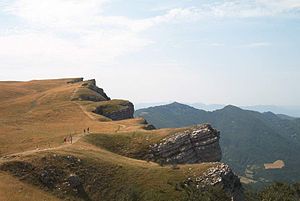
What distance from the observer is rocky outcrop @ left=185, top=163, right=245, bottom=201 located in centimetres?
8081

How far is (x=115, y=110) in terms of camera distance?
16988 centimetres

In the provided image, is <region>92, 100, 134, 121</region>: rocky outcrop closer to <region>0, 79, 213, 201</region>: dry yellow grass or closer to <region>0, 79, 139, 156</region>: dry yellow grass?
<region>0, 79, 213, 201</region>: dry yellow grass

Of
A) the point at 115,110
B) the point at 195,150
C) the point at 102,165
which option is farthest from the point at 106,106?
the point at 102,165

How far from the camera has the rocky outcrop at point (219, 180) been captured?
80.8 m

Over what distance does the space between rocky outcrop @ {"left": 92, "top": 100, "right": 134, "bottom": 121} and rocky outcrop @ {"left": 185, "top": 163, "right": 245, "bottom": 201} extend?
8217 centimetres

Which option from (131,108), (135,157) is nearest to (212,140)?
(135,157)

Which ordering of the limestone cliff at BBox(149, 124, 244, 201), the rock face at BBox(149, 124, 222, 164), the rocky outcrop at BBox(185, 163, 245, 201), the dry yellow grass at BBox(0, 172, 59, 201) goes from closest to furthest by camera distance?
1. the dry yellow grass at BBox(0, 172, 59, 201)
2. the rocky outcrop at BBox(185, 163, 245, 201)
3. the limestone cliff at BBox(149, 124, 244, 201)
4. the rock face at BBox(149, 124, 222, 164)

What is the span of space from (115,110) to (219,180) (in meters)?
92.6

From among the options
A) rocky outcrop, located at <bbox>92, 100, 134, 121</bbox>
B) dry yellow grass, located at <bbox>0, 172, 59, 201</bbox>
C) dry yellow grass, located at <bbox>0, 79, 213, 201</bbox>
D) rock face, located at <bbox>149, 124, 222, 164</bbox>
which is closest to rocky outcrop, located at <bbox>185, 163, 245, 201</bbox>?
dry yellow grass, located at <bbox>0, 79, 213, 201</bbox>

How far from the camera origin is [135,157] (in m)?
100

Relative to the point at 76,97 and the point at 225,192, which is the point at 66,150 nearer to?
the point at 225,192

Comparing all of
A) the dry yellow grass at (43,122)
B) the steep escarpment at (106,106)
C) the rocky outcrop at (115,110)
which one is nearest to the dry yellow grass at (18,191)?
the dry yellow grass at (43,122)

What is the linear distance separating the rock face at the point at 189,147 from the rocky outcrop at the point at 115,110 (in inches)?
2425

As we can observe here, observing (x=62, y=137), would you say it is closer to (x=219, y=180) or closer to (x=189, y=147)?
(x=189, y=147)
